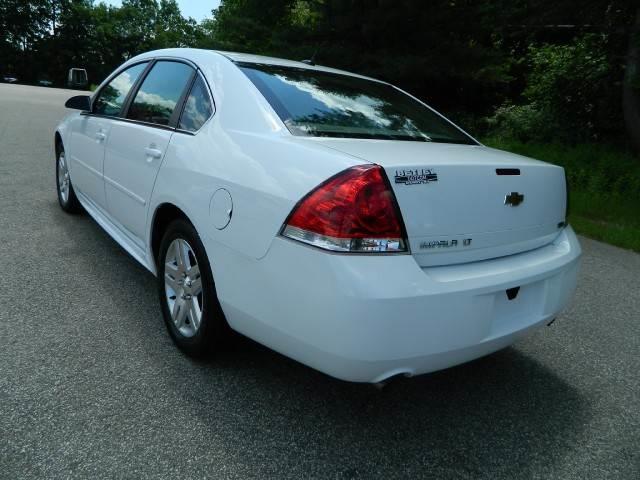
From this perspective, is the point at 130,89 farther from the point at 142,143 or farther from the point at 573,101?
the point at 573,101

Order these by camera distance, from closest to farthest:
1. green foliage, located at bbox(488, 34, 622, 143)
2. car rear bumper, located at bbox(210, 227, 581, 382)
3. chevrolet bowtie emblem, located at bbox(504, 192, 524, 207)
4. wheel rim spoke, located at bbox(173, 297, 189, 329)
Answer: car rear bumper, located at bbox(210, 227, 581, 382) < chevrolet bowtie emblem, located at bbox(504, 192, 524, 207) < wheel rim spoke, located at bbox(173, 297, 189, 329) < green foliage, located at bbox(488, 34, 622, 143)

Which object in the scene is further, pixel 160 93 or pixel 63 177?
pixel 63 177

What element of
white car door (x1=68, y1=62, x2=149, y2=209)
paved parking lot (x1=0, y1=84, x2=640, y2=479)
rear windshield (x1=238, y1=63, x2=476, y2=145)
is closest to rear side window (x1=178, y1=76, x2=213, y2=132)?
rear windshield (x1=238, y1=63, x2=476, y2=145)

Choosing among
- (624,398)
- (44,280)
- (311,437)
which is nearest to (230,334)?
(311,437)

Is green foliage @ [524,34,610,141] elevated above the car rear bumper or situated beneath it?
elevated above

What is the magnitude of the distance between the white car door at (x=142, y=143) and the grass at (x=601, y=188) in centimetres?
517

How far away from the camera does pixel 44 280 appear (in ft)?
10.9

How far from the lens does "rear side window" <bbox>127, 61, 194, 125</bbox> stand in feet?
9.39

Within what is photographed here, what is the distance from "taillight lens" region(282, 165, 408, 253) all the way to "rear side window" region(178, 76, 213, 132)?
1011mm

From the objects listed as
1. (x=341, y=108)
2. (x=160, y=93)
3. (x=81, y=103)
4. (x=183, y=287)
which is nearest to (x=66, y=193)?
(x=81, y=103)

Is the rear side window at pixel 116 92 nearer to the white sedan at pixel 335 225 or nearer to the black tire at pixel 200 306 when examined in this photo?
the white sedan at pixel 335 225

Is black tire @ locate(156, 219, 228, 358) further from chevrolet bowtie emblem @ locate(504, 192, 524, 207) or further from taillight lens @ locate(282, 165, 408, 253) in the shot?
Answer: chevrolet bowtie emblem @ locate(504, 192, 524, 207)

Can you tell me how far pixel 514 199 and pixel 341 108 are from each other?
932mm

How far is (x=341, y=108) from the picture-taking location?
2.51 m
